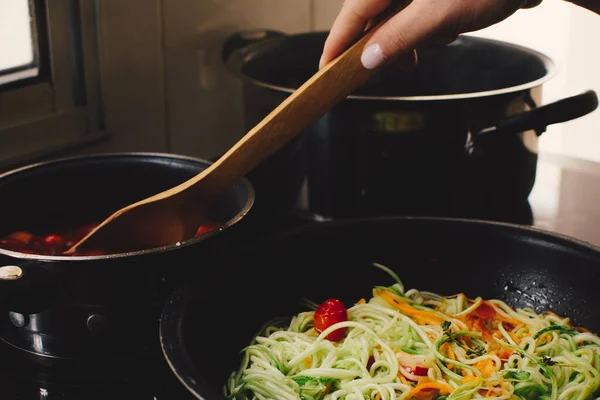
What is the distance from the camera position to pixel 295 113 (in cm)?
106

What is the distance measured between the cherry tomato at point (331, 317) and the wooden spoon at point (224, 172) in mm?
227

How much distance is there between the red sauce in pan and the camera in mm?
1202

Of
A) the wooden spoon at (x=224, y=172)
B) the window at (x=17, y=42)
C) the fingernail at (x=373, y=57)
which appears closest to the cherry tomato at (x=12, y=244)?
the wooden spoon at (x=224, y=172)

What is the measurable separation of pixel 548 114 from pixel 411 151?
9.1 inches

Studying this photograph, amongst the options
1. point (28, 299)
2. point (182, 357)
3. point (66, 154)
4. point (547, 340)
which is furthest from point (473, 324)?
point (66, 154)

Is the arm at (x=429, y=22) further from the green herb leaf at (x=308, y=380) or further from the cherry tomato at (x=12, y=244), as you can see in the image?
the cherry tomato at (x=12, y=244)

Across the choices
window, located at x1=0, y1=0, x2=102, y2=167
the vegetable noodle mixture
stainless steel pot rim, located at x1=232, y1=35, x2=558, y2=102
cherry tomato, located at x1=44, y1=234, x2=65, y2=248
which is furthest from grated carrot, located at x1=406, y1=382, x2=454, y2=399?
window, located at x1=0, y1=0, x2=102, y2=167

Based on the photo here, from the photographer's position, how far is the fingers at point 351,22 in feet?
3.41

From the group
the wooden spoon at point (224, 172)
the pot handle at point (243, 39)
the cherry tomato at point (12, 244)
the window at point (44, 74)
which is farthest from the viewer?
the pot handle at point (243, 39)

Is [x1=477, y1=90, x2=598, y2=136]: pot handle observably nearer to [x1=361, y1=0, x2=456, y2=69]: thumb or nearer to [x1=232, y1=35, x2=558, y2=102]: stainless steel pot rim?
[x1=232, y1=35, x2=558, y2=102]: stainless steel pot rim

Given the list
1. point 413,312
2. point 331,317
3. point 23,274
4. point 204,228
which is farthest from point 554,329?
point 23,274

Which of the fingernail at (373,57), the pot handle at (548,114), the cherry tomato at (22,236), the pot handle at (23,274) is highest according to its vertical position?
the fingernail at (373,57)

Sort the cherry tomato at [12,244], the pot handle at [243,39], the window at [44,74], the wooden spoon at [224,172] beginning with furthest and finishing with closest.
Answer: the pot handle at [243,39], the window at [44,74], the cherry tomato at [12,244], the wooden spoon at [224,172]

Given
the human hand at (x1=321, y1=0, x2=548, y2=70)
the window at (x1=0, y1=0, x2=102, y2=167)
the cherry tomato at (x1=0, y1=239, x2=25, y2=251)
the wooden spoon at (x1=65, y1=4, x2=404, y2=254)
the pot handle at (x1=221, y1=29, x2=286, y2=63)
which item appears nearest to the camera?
the human hand at (x1=321, y1=0, x2=548, y2=70)
